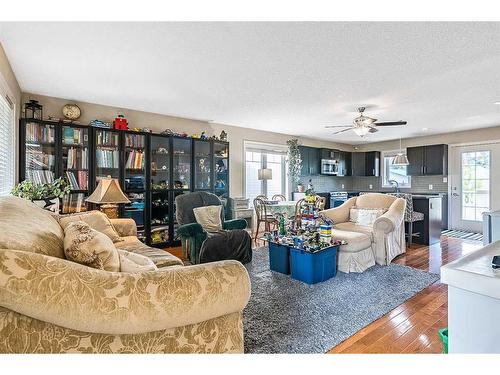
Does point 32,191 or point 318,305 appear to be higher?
point 32,191

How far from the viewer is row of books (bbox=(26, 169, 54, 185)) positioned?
11.5 feet

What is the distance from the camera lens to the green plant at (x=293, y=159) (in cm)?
656

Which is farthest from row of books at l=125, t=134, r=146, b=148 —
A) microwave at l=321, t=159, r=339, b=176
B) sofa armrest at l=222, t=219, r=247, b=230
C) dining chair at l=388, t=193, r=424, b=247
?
microwave at l=321, t=159, r=339, b=176

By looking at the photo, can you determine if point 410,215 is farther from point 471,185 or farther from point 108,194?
point 108,194

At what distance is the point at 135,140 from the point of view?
14.3 ft

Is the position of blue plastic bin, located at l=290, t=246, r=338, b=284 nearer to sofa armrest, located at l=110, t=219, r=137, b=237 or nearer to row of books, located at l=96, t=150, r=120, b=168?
sofa armrest, located at l=110, t=219, r=137, b=237

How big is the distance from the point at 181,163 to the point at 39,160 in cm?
197

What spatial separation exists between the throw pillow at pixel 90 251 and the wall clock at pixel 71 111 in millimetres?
3314

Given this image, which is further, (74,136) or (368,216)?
(368,216)

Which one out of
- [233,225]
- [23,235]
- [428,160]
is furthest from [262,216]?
[23,235]

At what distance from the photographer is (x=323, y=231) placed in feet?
10.4

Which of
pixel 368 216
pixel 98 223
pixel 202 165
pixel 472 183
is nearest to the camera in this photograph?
pixel 98 223
